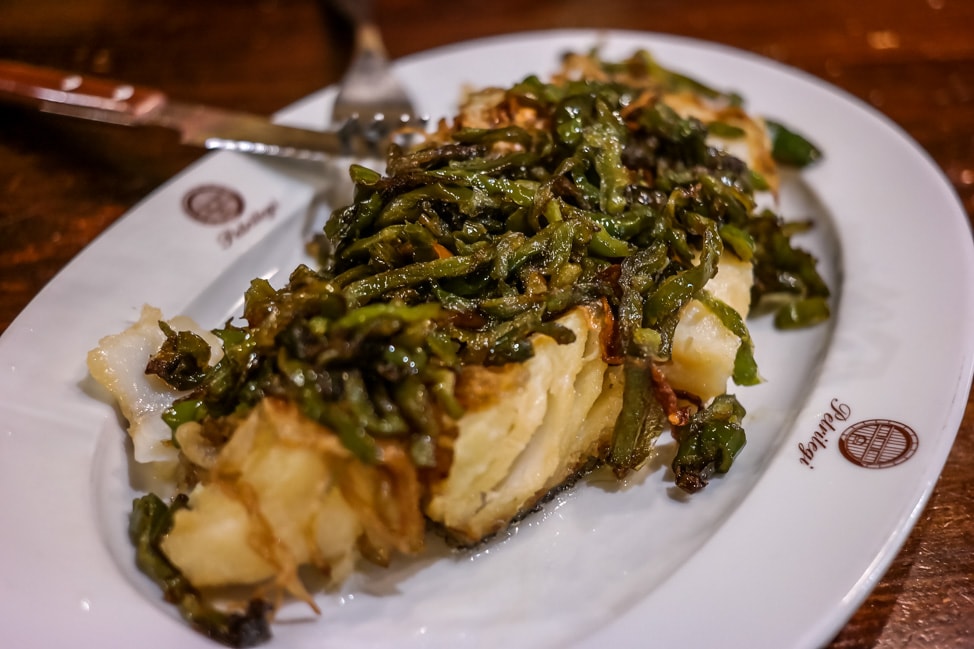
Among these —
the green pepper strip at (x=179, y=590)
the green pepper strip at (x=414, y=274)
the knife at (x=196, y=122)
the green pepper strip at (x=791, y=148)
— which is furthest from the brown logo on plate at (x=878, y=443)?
the knife at (x=196, y=122)

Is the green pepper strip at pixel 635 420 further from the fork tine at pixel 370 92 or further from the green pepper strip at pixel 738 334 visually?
the fork tine at pixel 370 92

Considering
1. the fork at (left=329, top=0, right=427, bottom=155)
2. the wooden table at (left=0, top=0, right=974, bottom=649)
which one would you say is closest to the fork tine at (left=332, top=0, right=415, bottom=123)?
the fork at (left=329, top=0, right=427, bottom=155)

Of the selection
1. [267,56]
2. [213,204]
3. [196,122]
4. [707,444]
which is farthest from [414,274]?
[267,56]

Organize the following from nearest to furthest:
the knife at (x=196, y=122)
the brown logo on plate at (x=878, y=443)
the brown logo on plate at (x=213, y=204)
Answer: the brown logo on plate at (x=878, y=443), the brown logo on plate at (x=213, y=204), the knife at (x=196, y=122)

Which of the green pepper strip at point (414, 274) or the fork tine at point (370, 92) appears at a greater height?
the fork tine at point (370, 92)

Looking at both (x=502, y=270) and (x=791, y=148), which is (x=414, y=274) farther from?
(x=791, y=148)

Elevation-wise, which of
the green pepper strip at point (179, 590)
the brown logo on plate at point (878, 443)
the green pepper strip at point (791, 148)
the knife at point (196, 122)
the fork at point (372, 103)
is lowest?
the green pepper strip at point (179, 590)

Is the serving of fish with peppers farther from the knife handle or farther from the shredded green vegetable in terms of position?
the knife handle
